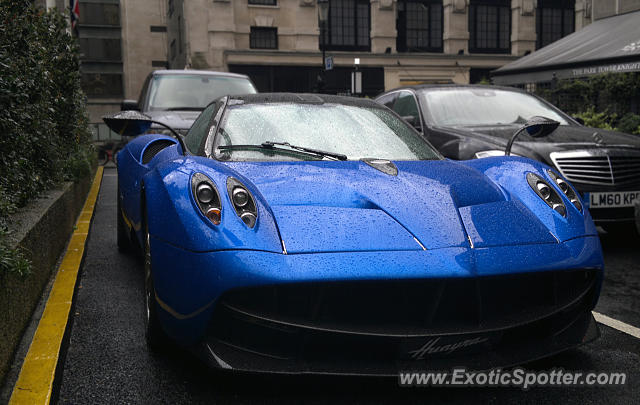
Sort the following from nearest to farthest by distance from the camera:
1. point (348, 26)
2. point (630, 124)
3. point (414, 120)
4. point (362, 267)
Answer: point (362, 267) → point (414, 120) → point (630, 124) → point (348, 26)

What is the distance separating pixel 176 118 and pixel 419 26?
27.1m

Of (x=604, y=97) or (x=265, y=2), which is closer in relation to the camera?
(x=604, y=97)

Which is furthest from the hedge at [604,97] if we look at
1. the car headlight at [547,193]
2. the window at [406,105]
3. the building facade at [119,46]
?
the building facade at [119,46]

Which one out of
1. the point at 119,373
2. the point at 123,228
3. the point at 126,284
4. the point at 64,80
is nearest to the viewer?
the point at 119,373

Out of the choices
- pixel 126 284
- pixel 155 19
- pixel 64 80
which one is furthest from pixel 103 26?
pixel 126 284

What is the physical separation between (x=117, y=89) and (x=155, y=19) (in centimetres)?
605

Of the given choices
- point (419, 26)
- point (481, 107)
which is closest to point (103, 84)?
point (419, 26)

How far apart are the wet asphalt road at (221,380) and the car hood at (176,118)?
4.21m

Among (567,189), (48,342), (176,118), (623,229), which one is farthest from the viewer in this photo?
(176,118)

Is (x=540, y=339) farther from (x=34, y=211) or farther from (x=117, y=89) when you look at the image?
(x=117, y=89)

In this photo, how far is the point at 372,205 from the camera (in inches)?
110

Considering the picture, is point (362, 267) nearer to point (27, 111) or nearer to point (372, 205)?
point (372, 205)

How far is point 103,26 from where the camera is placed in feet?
163

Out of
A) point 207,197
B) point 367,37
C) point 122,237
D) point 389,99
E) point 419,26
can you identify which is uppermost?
point 419,26
